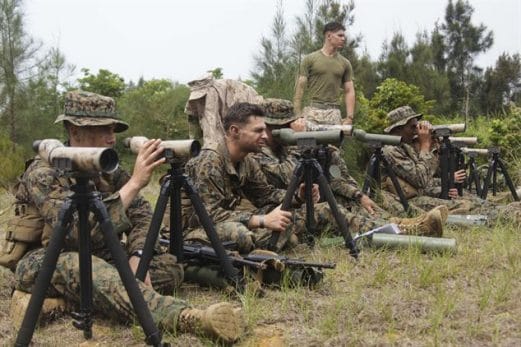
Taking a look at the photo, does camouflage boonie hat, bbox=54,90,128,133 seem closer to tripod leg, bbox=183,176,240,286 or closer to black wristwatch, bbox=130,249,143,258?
tripod leg, bbox=183,176,240,286

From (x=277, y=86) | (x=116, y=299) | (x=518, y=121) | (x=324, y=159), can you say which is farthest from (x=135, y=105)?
(x=116, y=299)

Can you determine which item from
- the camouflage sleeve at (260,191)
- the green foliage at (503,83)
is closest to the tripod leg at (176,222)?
the camouflage sleeve at (260,191)

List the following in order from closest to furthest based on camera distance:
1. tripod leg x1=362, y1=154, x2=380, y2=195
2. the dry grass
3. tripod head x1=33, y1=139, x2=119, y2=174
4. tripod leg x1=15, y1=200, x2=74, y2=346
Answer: tripod head x1=33, y1=139, x2=119, y2=174
tripod leg x1=15, y1=200, x2=74, y2=346
the dry grass
tripod leg x1=362, y1=154, x2=380, y2=195

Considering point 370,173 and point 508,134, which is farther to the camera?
point 508,134

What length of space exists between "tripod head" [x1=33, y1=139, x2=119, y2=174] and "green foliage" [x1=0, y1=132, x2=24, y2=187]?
22.8 ft

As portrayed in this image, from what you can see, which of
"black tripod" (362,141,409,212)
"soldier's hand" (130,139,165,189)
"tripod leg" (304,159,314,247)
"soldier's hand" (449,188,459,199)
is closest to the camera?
"soldier's hand" (130,139,165,189)

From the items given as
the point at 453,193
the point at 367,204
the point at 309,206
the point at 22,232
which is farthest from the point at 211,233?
the point at 453,193

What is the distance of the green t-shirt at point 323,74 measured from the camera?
24.8ft

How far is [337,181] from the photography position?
5.91m

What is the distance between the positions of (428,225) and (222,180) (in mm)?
1710

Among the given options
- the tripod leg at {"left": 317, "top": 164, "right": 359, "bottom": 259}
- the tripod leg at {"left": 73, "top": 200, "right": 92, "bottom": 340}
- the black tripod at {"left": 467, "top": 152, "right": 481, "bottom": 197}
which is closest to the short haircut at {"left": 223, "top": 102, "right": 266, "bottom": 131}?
the tripod leg at {"left": 317, "top": 164, "right": 359, "bottom": 259}

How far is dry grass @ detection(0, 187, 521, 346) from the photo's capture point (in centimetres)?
293

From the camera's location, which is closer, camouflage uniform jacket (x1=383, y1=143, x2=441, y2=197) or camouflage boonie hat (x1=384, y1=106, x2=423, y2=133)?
camouflage uniform jacket (x1=383, y1=143, x2=441, y2=197)

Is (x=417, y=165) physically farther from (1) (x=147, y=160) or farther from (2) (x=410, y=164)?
(1) (x=147, y=160)
